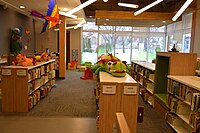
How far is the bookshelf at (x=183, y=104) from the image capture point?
9.92ft

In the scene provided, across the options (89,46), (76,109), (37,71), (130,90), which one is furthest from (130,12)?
(130,90)

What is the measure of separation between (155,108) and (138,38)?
361 inches

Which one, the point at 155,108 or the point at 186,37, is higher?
the point at 186,37

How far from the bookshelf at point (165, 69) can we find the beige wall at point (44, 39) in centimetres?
809

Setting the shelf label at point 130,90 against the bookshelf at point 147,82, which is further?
the bookshelf at point 147,82

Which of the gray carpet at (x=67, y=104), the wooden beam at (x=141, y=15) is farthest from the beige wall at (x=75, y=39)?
the gray carpet at (x=67, y=104)

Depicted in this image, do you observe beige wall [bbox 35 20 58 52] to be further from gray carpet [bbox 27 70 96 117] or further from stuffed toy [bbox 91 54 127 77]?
stuffed toy [bbox 91 54 127 77]

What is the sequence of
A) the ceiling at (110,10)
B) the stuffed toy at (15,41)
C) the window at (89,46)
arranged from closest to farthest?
the ceiling at (110,10), the stuffed toy at (15,41), the window at (89,46)

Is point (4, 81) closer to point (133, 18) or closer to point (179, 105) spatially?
point (179, 105)

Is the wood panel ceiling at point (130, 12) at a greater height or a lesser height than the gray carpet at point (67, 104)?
greater

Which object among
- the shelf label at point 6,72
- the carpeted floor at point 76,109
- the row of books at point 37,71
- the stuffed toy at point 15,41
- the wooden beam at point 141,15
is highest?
the wooden beam at point 141,15

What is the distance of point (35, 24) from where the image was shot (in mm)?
10477

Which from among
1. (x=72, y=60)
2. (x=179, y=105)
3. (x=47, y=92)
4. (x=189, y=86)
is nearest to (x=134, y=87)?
(x=189, y=86)

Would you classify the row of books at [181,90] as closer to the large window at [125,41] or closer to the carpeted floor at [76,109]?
the carpeted floor at [76,109]
